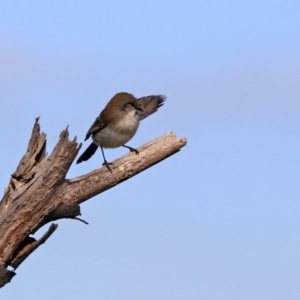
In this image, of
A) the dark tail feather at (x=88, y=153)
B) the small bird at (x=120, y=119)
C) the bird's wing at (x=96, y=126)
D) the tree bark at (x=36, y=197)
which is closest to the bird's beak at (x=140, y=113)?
the small bird at (x=120, y=119)

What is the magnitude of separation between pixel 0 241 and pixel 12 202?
44 centimetres

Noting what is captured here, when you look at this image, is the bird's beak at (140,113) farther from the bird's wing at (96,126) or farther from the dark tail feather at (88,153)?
the dark tail feather at (88,153)

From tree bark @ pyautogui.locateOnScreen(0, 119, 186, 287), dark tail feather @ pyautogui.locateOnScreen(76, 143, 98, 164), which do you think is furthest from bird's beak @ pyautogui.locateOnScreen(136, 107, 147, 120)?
tree bark @ pyautogui.locateOnScreen(0, 119, 186, 287)

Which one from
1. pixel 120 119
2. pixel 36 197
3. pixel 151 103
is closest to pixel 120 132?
pixel 120 119

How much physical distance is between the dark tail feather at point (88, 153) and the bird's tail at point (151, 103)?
0.93 m

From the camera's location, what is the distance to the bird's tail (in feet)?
38.3

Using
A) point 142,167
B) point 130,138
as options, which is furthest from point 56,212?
point 130,138

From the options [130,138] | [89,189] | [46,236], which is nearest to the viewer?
[46,236]

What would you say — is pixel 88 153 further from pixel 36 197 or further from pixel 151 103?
pixel 36 197

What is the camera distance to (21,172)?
341 inches

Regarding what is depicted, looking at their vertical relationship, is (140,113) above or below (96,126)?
above

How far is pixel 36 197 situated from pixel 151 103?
364 centimetres

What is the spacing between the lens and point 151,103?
11852 mm

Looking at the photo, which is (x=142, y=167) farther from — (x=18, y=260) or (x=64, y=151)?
(x=18, y=260)
